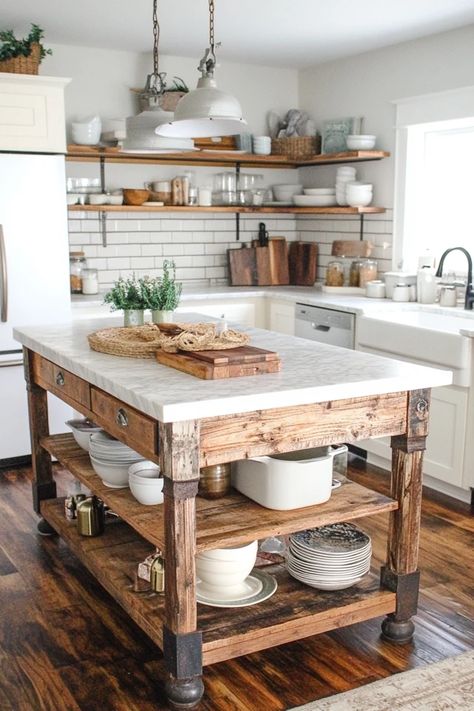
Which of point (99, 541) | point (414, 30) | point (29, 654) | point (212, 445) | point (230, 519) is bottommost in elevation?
point (29, 654)

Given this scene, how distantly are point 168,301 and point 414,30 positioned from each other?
2.82m

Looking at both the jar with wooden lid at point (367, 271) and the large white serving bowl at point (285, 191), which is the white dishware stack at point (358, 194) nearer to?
the jar with wooden lid at point (367, 271)

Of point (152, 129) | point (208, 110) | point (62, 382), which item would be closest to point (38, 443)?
point (62, 382)

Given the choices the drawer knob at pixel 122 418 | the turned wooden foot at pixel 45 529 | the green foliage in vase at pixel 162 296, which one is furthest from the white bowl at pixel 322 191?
the drawer knob at pixel 122 418

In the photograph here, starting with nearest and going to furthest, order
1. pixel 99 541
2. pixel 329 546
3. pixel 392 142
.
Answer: pixel 329 546 → pixel 99 541 → pixel 392 142

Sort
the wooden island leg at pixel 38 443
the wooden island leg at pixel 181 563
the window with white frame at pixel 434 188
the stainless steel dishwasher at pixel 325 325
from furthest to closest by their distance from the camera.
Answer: the window with white frame at pixel 434 188
the stainless steel dishwasher at pixel 325 325
the wooden island leg at pixel 38 443
the wooden island leg at pixel 181 563

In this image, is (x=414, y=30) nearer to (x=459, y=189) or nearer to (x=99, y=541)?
(x=459, y=189)

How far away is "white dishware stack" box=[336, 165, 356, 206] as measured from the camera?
6.03 m

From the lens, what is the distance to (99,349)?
3193mm

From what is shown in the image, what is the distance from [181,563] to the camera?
246cm

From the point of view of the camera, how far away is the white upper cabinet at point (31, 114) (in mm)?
4738

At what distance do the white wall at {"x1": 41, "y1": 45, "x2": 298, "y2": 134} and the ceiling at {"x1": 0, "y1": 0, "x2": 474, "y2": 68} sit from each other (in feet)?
0.36

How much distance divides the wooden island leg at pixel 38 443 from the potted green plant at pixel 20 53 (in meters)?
1.96

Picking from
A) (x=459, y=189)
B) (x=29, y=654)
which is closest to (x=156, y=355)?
(x=29, y=654)
